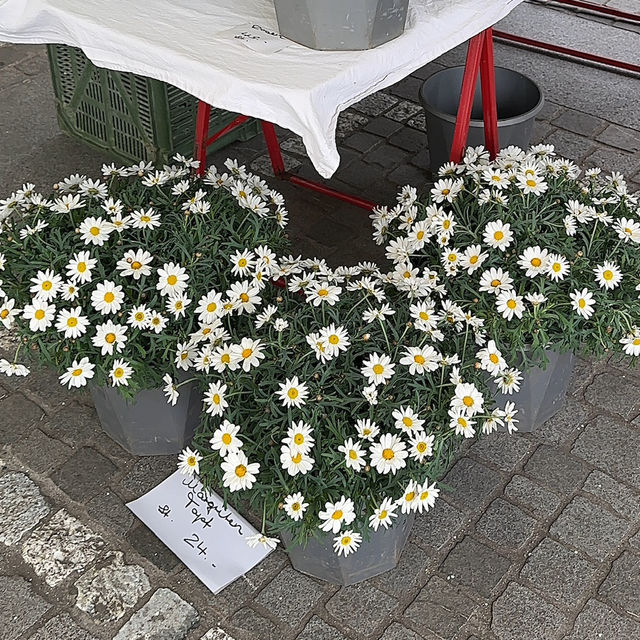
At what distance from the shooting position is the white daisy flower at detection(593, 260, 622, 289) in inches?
78.9

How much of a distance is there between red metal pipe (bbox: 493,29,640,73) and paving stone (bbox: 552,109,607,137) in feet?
1.01

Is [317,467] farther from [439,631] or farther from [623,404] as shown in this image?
[623,404]

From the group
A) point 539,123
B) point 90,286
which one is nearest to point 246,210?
point 90,286

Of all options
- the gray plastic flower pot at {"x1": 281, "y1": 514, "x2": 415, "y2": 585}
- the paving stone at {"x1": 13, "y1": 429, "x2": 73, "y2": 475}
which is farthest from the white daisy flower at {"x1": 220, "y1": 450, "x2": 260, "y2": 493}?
the paving stone at {"x1": 13, "y1": 429, "x2": 73, "y2": 475}

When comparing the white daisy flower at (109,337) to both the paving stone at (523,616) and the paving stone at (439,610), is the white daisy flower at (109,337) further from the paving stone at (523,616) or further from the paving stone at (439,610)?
the paving stone at (523,616)

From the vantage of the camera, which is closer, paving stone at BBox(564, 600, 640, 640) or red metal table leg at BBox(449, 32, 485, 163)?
paving stone at BBox(564, 600, 640, 640)

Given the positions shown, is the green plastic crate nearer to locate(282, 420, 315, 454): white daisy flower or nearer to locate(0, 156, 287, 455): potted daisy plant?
locate(0, 156, 287, 455): potted daisy plant

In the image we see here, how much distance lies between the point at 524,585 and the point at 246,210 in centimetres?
119

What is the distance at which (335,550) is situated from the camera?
1851 millimetres

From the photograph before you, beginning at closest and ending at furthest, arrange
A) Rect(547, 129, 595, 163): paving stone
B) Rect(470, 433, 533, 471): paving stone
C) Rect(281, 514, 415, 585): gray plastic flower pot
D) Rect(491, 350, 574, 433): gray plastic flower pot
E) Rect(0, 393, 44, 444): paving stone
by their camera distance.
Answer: Rect(281, 514, 415, 585): gray plastic flower pot
Rect(491, 350, 574, 433): gray plastic flower pot
Rect(470, 433, 533, 471): paving stone
Rect(0, 393, 44, 444): paving stone
Rect(547, 129, 595, 163): paving stone

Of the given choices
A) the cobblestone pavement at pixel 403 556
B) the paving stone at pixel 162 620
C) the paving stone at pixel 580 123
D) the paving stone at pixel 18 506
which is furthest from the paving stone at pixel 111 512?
the paving stone at pixel 580 123

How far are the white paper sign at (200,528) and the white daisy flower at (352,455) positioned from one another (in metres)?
0.44

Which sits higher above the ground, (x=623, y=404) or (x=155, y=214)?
(x=155, y=214)

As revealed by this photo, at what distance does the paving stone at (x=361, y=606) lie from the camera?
1.93 m
